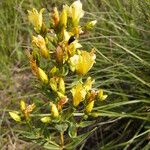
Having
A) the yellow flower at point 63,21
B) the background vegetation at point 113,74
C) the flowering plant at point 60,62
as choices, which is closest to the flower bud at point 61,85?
the flowering plant at point 60,62

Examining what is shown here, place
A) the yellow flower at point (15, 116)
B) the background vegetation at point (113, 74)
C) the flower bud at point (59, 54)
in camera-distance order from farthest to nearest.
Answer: the background vegetation at point (113, 74) < the yellow flower at point (15, 116) < the flower bud at point (59, 54)

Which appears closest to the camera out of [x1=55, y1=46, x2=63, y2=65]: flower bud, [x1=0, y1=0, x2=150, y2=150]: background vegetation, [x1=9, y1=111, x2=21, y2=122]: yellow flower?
[x1=55, y1=46, x2=63, y2=65]: flower bud

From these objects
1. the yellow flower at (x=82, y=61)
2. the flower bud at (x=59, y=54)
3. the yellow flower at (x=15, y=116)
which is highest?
the flower bud at (x=59, y=54)

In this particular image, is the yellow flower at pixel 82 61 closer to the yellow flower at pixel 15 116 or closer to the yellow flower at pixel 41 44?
the yellow flower at pixel 41 44

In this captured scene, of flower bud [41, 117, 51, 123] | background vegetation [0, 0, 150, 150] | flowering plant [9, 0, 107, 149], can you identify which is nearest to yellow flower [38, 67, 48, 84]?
flowering plant [9, 0, 107, 149]

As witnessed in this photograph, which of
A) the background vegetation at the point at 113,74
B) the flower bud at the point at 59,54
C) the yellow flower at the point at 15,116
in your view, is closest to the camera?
the flower bud at the point at 59,54

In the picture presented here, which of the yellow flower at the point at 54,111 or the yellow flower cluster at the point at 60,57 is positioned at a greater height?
the yellow flower cluster at the point at 60,57

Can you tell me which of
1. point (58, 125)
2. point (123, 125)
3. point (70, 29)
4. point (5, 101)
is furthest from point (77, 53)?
point (5, 101)

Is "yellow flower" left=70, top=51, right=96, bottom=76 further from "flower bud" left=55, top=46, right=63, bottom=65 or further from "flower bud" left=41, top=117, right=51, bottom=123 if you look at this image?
"flower bud" left=41, top=117, right=51, bottom=123
